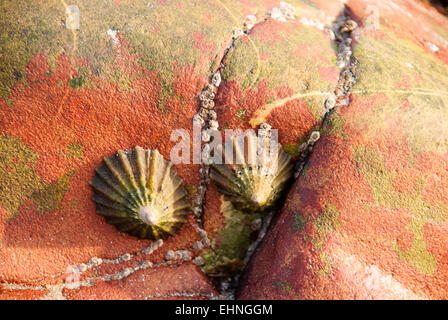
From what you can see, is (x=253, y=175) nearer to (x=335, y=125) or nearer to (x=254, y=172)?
(x=254, y=172)

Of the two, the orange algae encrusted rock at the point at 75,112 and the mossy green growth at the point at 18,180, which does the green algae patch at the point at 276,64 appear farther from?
the mossy green growth at the point at 18,180

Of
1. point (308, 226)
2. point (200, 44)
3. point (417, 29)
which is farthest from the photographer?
point (417, 29)

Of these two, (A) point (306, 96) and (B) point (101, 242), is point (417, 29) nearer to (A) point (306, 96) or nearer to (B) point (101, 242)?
(A) point (306, 96)

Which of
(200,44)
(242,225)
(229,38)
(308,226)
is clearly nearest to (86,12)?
(200,44)

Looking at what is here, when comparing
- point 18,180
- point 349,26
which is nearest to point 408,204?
point 349,26

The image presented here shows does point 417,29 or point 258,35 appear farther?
point 417,29

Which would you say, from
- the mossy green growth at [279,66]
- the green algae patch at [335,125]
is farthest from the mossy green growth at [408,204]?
the mossy green growth at [279,66]
